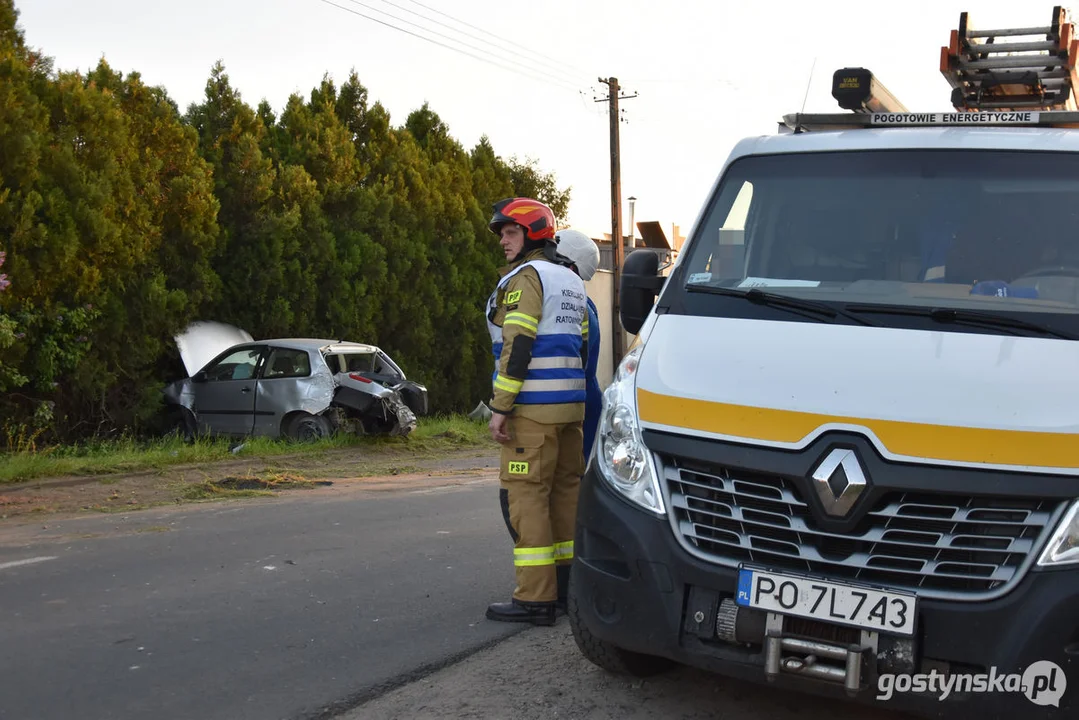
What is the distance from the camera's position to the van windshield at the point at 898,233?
14.0 feet

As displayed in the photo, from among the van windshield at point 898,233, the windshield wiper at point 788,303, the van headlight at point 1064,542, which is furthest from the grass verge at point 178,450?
the van headlight at point 1064,542

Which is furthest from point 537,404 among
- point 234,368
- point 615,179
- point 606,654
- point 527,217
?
point 615,179

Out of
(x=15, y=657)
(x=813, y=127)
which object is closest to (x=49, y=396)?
(x=15, y=657)

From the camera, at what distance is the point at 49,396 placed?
14.4 metres

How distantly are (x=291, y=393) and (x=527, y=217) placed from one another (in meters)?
10.6

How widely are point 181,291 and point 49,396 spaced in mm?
2221

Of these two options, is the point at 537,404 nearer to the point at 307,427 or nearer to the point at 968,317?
the point at 968,317

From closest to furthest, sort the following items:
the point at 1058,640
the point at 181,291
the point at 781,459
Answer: the point at 1058,640 → the point at 781,459 → the point at 181,291

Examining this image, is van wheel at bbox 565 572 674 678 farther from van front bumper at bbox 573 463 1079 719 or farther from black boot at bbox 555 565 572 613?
black boot at bbox 555 565 572 613

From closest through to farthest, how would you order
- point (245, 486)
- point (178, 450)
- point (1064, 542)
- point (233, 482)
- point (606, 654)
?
point (1064, 542) < point (606, 654) < point (245, 486) < point (233, 482) < point (178, 450)

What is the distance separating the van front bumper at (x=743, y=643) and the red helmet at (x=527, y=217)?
5.90ft

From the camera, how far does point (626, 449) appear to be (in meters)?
4.01

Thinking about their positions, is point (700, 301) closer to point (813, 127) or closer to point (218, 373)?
point (813, 127)

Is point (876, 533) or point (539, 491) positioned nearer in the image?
point (876, 533)
